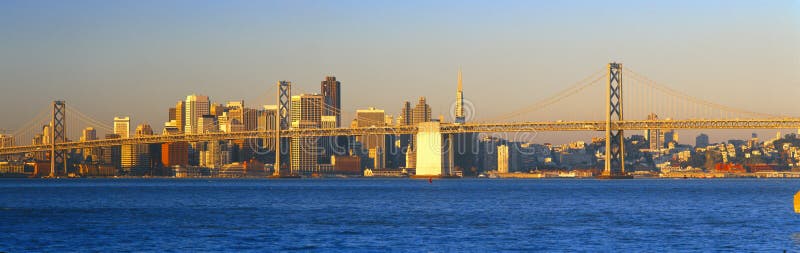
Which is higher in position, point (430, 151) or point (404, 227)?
point (430, 151)

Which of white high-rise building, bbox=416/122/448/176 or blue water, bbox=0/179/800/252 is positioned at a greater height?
white high-rise building, bbox=416/122/448/176

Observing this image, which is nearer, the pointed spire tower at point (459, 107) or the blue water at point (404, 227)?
the blue water at point (404, 227)

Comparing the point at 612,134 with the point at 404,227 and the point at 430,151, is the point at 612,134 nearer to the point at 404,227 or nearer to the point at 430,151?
the point at 430,151

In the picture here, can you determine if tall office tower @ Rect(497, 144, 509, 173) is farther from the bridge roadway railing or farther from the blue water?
the blue water

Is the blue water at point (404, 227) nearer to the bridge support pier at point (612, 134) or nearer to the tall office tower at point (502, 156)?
the bridge support pier at point (612, 134)

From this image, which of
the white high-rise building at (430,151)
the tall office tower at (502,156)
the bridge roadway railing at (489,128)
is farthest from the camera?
the tall office tower at (502,156)

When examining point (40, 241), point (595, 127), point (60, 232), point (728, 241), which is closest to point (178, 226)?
point (60, 232)

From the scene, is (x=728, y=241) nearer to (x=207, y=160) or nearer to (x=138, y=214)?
(x=138, y=214)

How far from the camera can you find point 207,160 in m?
183

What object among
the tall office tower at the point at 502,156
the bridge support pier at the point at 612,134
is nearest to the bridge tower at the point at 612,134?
the bridge support pier at the point at 612,134

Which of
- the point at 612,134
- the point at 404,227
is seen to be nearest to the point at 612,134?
the point at 612,134

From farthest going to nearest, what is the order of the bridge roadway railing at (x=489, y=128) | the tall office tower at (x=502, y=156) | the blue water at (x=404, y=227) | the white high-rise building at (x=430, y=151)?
the tall office tower at (x=502, y=156)
the white high-rise building at (x=430, y=151)
the bridge roadway railing at (x=489, y=128)
the blue water at (x=404, y=227)

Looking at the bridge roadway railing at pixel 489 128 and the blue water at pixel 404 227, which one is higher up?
the bridge roadway railing at pixel 489 128

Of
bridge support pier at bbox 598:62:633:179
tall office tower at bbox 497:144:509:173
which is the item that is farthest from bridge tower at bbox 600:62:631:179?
tall office tower at bbox 497:144:509:173
